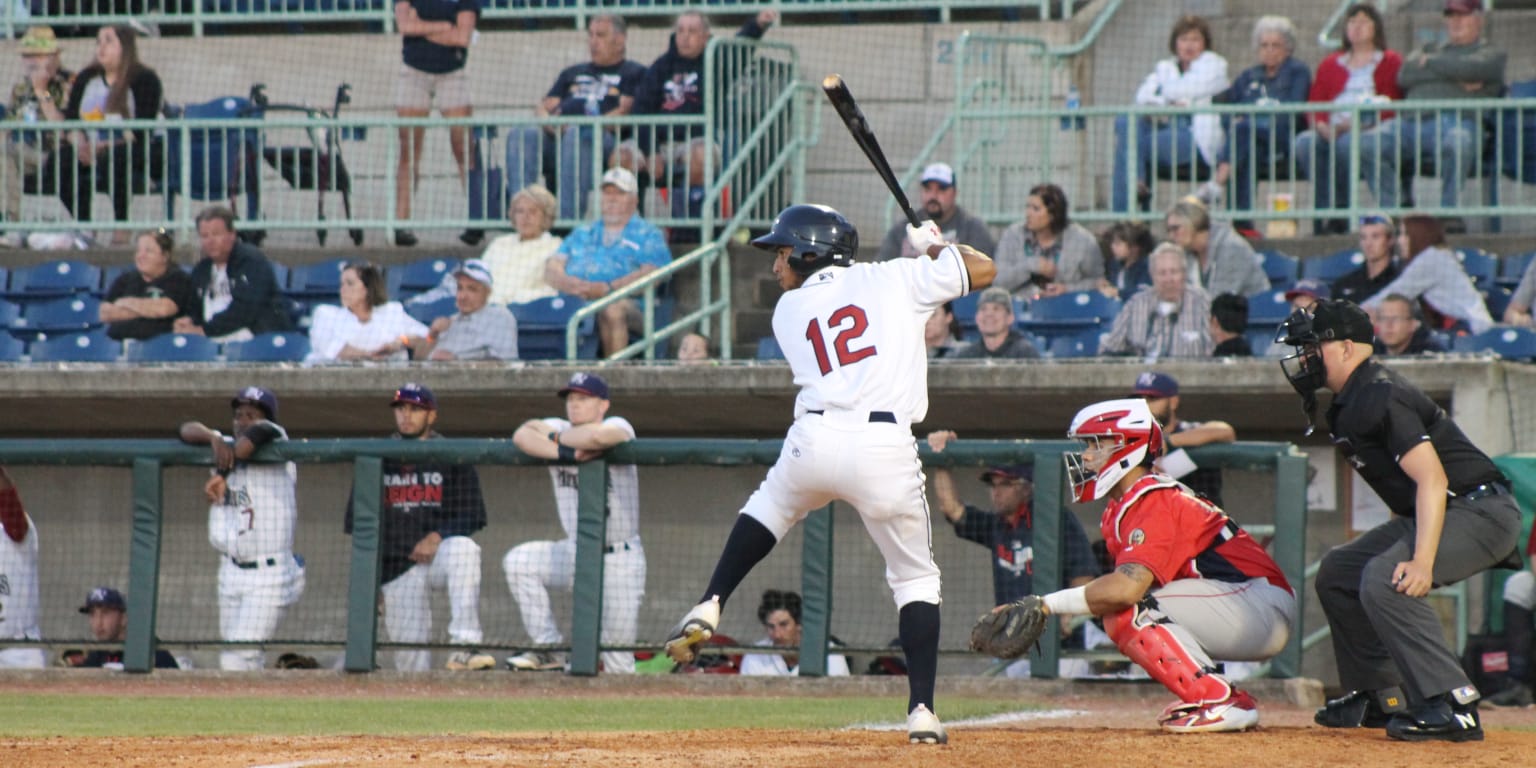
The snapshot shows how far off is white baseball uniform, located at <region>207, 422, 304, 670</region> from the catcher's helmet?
4.46 meters

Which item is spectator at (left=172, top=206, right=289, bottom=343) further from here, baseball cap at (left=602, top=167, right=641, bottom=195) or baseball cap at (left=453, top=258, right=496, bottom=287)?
baseball cap at (left=602, top=167, right=641, bottom=195)

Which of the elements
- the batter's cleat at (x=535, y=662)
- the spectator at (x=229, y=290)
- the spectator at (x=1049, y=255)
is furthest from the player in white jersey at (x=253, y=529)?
the spectator at (x=1049, y=255)

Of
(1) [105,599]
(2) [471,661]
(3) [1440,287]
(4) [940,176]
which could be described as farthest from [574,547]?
(3) [1440,287]

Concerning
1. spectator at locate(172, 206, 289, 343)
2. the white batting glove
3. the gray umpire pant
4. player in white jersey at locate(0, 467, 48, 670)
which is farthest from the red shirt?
spectator at locate(172, 206, 289, 343)

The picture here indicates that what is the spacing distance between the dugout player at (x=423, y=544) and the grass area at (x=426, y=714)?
2.80ft

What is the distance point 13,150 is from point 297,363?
4.29 m

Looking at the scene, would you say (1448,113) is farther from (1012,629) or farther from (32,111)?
(32,111)

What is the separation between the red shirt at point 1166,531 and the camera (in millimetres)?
6273

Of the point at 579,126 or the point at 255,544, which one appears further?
the point at 579,126

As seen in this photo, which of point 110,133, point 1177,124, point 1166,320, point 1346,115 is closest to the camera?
point 1166,320

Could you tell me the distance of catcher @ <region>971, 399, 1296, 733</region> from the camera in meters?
6.20

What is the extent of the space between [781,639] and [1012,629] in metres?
3.94

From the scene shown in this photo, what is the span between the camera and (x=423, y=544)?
32.1ft

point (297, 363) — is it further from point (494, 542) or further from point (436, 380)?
point (494, 542)
